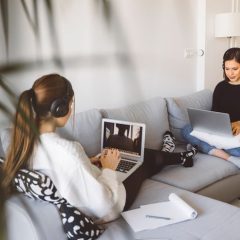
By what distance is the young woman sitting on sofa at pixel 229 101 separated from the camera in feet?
7.70

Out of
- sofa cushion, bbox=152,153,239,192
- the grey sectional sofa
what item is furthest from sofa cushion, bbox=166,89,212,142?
sofa cushion, bbox=152,153,239,192

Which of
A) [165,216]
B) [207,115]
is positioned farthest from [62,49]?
[207,115]

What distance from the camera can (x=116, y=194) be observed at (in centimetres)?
155

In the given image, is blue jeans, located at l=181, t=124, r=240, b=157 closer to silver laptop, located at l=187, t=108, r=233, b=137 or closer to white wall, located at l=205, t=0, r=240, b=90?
silver laptop, located at l=187, t=108, r=233, b=137

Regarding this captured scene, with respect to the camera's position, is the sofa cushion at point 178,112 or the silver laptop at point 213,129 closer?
the silver laptop at point 213,129

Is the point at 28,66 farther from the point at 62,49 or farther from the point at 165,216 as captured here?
the point at 165,216

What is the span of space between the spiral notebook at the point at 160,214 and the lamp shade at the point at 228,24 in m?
2.11

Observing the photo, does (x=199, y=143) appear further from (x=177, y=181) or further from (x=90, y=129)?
(x=90, y=129)

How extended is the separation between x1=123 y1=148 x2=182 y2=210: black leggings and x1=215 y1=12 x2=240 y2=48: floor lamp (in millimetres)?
1569

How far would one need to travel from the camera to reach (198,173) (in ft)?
6.95

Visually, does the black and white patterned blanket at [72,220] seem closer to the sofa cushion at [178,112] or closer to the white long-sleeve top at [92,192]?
the white long-sleeve top at [92,192]

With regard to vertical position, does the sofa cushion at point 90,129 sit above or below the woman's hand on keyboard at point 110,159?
above

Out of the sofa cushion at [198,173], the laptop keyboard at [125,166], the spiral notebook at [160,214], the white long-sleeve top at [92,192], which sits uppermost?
the white long-sleeve top at [92,192]

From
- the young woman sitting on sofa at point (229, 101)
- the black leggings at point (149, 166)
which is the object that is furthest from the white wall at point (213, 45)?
the black leggings at point (149, 166)
